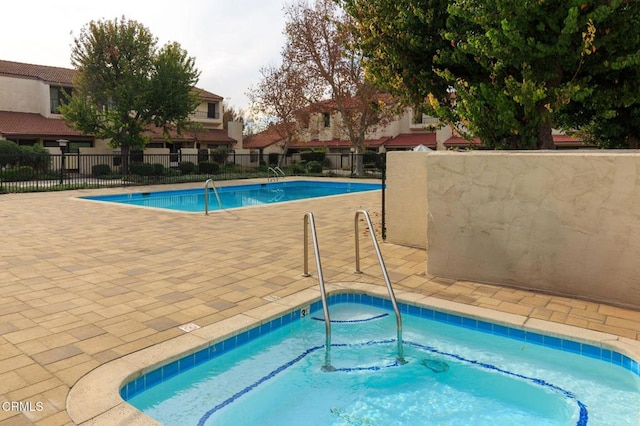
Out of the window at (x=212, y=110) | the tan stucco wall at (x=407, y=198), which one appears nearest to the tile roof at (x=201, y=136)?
the window at (x=212, y=110)

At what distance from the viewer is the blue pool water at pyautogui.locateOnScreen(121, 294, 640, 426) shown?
3.51m

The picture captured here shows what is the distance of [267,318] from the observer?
455cm

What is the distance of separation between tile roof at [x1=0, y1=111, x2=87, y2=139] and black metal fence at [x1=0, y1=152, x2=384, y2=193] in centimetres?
265

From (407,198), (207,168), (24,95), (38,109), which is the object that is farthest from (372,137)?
(407,198)

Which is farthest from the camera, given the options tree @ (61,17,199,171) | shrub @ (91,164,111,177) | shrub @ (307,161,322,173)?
shrub @ (307,161,322,173)

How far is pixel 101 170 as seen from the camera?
2567cm

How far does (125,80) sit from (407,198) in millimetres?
21619

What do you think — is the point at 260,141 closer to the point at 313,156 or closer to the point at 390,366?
the point at 313,156

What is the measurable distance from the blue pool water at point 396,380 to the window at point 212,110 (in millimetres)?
38305

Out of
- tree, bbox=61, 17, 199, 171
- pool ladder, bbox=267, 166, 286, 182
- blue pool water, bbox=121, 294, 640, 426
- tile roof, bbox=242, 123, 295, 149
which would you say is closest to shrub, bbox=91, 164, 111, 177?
tree, bbox=61, 17, 199, 171

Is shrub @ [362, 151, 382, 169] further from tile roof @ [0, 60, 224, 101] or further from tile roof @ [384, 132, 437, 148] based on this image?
tile roof @ [0, 60, 224, 101]

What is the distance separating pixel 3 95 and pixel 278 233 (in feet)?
97.2

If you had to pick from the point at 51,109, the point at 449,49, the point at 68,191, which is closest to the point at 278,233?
the point at 449,49

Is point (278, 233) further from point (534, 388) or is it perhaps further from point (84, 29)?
point (84, 29)
